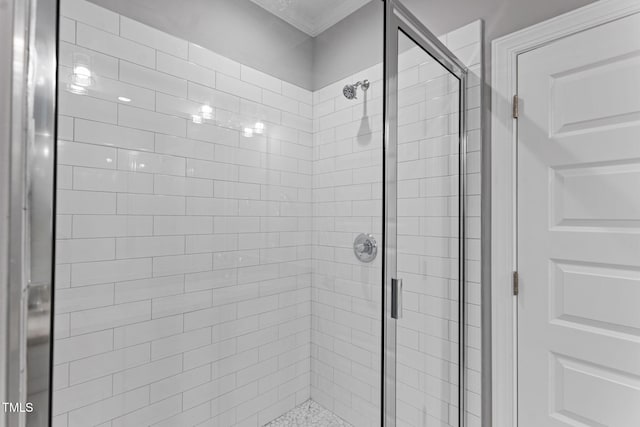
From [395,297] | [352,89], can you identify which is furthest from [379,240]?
[352,89]

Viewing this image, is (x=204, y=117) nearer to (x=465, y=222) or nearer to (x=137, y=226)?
(x=137, y=226)

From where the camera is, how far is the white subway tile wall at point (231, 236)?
36.6 inches

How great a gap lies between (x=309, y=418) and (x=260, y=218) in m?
A: 0.88

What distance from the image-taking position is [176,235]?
1.07 m

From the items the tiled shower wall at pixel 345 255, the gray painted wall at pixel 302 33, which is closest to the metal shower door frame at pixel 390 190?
the gray painted wall at pixel 302 33

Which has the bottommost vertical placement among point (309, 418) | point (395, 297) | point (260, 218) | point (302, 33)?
point (309, 418)

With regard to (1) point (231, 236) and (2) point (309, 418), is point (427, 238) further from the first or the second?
(2) point (309, 418)

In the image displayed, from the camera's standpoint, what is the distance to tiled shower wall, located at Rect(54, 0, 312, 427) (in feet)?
2.95

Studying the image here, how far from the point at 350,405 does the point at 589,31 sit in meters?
1.70

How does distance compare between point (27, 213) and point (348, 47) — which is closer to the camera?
point (27, 213)

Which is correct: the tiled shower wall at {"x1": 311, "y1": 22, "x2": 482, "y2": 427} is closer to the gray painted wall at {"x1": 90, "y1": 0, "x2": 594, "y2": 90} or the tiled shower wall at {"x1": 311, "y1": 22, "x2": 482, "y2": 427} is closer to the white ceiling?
the gray painted wall at {"x1": 90, "y1": 0, "x2": 594, "y2": 90}

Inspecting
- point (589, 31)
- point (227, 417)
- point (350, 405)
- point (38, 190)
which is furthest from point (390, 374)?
point (589, 31)

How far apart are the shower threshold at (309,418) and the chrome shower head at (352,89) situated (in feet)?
4.26

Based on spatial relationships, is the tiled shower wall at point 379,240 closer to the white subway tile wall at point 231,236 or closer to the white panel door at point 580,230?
the white subway tile wall at point 231,236
